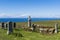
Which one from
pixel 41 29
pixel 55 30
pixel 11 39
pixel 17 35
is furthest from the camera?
pixel 41 29

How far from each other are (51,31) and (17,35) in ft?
29.9

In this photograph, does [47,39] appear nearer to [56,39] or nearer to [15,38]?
[56,39]

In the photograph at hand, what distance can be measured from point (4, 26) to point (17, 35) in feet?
35.0

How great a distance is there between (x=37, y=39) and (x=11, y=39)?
3424 millimetres

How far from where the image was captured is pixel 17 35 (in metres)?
23.2

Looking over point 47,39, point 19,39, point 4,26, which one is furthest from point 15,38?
point 4,26

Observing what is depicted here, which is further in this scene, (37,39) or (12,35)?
(12,35)

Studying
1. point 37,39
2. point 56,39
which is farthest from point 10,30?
point 56,39

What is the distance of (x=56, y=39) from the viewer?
843 inches

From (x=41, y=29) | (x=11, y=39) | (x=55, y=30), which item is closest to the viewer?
(x=11, y=39)

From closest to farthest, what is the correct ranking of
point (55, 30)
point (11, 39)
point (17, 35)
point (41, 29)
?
1. point (11, 39)
2. point (17, 35)
3. point (55, 30)
4. point (41, 29)

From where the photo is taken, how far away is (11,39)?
2061 cm

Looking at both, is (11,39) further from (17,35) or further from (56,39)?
(56,39)

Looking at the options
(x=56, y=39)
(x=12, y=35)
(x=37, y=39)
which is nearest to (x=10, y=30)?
(x=12, y=35)
